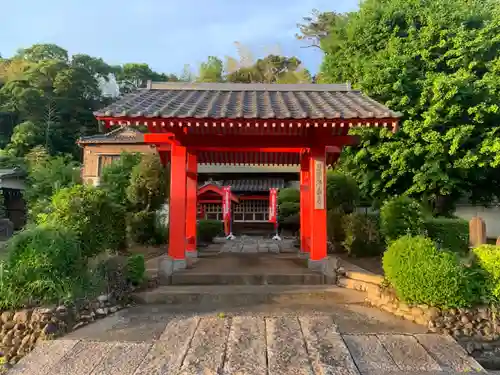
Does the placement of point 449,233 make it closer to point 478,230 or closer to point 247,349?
point 478,230

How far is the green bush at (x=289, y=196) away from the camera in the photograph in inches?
822

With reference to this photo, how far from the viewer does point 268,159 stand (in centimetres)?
1077

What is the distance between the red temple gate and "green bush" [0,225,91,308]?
7.32 feet

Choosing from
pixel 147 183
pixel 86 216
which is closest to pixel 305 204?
pixel 147 183

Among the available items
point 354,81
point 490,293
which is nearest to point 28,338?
point 490,293

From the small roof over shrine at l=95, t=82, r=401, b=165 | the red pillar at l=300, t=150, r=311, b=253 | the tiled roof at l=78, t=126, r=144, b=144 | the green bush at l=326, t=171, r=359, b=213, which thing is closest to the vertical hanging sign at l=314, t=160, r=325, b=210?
the small roof over shrine at l=95, t=82, r=401, b=165

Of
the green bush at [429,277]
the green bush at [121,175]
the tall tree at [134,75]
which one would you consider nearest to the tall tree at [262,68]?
the tall tree at [134,75]

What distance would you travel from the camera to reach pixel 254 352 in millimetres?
3836

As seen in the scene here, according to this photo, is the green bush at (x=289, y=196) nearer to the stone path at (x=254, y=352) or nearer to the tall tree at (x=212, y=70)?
the stone path at (x=254, y=352)

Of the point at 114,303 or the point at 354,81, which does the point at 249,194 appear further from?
the point at 114,303

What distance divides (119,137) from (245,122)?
73.5 ft

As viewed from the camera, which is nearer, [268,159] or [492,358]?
[492,358]

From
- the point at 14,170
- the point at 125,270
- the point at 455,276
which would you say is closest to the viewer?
the point at 455,276

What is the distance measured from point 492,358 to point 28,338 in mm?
6044
